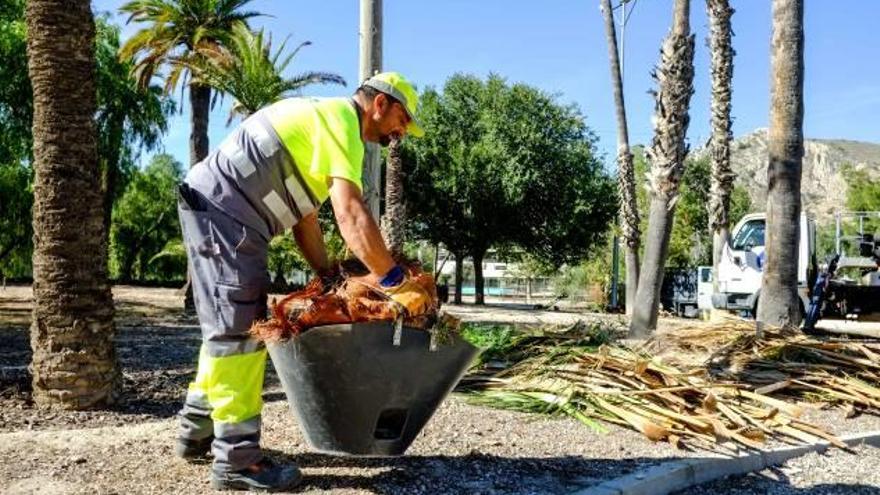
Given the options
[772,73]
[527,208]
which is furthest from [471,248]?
[772,73]

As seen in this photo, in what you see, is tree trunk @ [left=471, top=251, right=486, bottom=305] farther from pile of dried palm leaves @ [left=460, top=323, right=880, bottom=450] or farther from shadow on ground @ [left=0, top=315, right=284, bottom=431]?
pile of dried palm leaves @ [left=460, top=323, right=880, bottom=450]

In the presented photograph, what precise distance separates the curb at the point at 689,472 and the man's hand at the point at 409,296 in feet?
4.34

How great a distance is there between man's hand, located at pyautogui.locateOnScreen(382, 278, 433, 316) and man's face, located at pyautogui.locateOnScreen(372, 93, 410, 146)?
75cm

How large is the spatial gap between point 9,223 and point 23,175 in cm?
245

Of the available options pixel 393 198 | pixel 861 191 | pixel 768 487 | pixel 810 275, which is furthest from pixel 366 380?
pixel 861 191

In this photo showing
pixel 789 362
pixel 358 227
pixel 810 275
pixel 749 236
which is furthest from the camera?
pixel 749 236

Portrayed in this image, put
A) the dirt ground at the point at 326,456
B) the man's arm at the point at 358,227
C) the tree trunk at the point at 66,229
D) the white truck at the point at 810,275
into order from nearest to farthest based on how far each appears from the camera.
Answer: the man's arm at the point at 358,227
the dirt ground at the point at 326,456
the tree trunk at the point at 66,229
the white truck at the point at 810,275

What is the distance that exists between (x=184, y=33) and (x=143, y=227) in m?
29.2

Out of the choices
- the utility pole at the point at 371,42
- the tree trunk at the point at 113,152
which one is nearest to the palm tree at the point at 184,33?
the tree trunk at the point at 113,152

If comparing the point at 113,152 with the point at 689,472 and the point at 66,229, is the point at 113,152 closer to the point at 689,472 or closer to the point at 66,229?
the point at 66,229

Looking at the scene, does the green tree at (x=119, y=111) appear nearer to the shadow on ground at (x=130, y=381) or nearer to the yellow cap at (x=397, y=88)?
the shadow on ground at (x=130, y=381)

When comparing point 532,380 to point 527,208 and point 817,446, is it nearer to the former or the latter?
point 817,446

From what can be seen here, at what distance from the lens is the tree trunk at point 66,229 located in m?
5.90

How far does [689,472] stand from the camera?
4.72m
